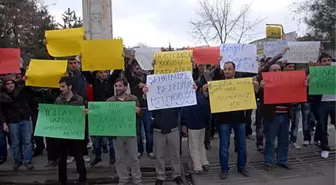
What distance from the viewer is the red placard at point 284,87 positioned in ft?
23.3

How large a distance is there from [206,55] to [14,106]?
357cm

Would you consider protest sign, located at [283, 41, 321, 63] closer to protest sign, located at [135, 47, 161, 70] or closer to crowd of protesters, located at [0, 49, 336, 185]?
crowd of protesters, located at [0, 49, 336, 185]

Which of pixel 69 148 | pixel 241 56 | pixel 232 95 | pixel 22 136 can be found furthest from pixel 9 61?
pixel 241 56

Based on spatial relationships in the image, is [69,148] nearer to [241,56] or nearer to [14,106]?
[14,106]

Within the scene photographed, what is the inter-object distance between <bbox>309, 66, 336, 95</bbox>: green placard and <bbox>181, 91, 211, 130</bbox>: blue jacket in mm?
1891

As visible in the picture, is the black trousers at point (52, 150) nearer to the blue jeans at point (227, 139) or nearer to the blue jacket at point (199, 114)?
the blue jacket at point (199, 114)

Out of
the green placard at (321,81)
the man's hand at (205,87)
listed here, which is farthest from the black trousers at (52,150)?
the green placard at (321,81)

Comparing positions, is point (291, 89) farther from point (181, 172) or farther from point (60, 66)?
point (60, 66)

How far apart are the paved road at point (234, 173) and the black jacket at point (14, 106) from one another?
929 millimetres

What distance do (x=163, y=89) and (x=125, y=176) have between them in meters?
1.48

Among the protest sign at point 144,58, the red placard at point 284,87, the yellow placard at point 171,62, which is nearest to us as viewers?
the yellow placard at point 171,62

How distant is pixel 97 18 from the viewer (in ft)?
44.7

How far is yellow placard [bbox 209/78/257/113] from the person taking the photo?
6.77 meters

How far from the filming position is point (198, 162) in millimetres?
7207
